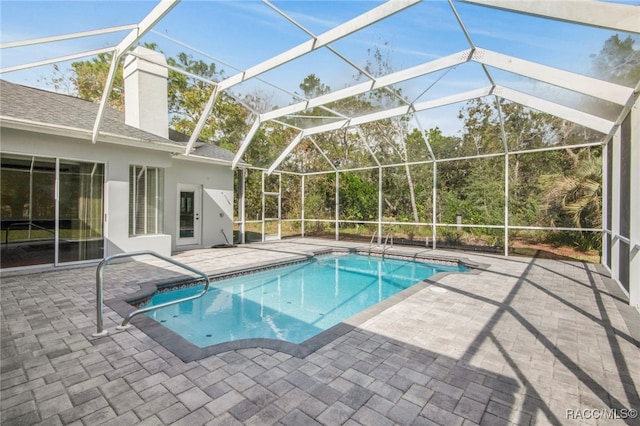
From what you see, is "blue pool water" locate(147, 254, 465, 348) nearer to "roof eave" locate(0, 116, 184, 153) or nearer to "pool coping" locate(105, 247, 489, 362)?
"pool coping" locate(105, 247, 489, 362)

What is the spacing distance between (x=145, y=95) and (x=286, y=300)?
25.4 feet

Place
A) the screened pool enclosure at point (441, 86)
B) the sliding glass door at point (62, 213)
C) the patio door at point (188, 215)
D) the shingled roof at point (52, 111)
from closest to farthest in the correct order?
the screened pool enclosure at point (441, 86), the shingled roof at point (52, 111), the sliding glass door at point (62, 213), the patio door at point (188, 215)

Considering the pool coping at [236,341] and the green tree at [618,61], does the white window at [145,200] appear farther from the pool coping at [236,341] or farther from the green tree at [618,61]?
the green tree at [618,61]

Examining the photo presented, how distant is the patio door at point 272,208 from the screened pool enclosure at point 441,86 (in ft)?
0.34

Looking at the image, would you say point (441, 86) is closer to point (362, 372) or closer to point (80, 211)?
point (362, 372)

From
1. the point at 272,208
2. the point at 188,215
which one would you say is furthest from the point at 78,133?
the point at 272,208

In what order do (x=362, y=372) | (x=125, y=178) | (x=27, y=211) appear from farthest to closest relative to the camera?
1. (x=27, y=211)
2. (x=125, y=178)
3. (x=362, y=372)

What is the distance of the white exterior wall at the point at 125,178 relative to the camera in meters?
6.34

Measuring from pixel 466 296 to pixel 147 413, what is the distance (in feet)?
15.8

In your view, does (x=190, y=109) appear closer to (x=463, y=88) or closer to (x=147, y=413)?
(x=463, y=88)

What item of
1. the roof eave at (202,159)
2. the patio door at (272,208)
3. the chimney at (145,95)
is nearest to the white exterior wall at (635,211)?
the roof eave at (202,159)

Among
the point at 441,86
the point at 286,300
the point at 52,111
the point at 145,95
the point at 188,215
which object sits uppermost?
the point at 145,95

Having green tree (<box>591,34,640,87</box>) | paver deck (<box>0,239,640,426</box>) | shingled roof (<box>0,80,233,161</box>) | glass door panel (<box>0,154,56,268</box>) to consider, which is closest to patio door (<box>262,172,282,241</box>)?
shingled roof (<box>0,80,233,161</box>)

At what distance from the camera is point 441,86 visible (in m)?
7.16
